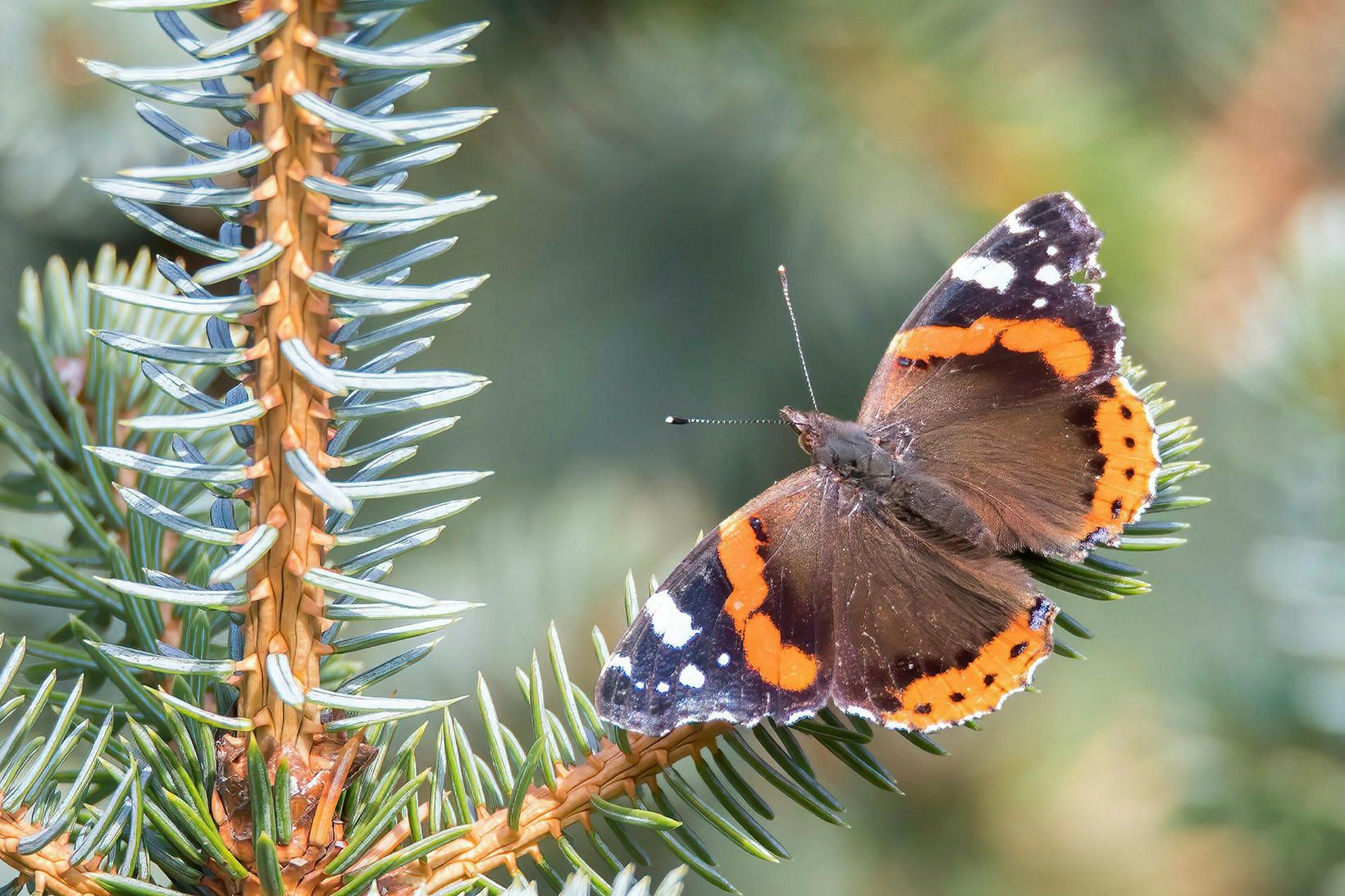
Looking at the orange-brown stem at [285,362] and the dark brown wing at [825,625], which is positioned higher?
the orange-brown stem at [285,362]

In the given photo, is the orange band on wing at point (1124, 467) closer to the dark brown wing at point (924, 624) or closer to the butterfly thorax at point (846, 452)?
the dark brown wing at point (924, 624)

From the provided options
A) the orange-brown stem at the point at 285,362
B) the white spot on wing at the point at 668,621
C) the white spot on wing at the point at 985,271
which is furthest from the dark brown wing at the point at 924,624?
the orange-brown stem at the point at 285,362

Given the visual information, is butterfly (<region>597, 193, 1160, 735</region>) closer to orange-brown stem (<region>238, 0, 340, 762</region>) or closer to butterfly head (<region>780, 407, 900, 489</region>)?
butterfly head (<region>780, 407, 900, 489</region>)

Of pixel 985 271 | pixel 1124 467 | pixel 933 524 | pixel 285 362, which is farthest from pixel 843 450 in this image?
pixel 285 362

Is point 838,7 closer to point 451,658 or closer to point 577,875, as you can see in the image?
point 451,658

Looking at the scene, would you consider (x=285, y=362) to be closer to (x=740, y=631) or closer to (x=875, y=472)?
(x=740, y=631)
